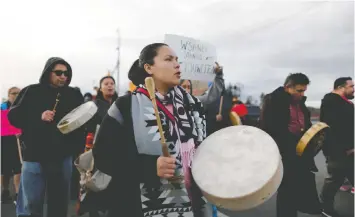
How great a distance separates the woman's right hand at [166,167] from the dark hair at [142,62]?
572 mm

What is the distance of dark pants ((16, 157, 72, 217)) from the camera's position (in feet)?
10.2

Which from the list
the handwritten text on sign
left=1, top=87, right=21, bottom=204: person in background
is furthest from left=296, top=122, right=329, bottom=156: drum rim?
left=1, top=87, right=21, bottom=204: person in background

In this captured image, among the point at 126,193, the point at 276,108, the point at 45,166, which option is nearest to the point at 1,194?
the point at 45,166

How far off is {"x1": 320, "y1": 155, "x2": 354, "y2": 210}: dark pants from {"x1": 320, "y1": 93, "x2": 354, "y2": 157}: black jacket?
102mm

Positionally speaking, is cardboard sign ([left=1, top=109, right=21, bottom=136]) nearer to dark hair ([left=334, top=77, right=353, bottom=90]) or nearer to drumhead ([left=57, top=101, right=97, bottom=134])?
drumhead ([left=57, top=101, right=97, bottom=134])

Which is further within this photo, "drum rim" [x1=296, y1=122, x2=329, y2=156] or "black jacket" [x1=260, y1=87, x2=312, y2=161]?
"black jacket" [x1=260, y1=87, x2=312, y2=161]

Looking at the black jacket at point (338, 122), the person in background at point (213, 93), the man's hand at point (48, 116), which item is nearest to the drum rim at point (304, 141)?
the black jacket at point (338, 122)

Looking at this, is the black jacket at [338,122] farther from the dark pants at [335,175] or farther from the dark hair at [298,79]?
the dark hair at [298,79]

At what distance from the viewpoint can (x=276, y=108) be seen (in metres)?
3.92

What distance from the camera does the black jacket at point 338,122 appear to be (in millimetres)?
4684

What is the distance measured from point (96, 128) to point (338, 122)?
2.94 meters

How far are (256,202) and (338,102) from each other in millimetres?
3474

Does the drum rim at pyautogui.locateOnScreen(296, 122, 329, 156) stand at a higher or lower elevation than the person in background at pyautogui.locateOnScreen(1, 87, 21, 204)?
higher

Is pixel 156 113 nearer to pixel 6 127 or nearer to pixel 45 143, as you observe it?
pixel 45 143
